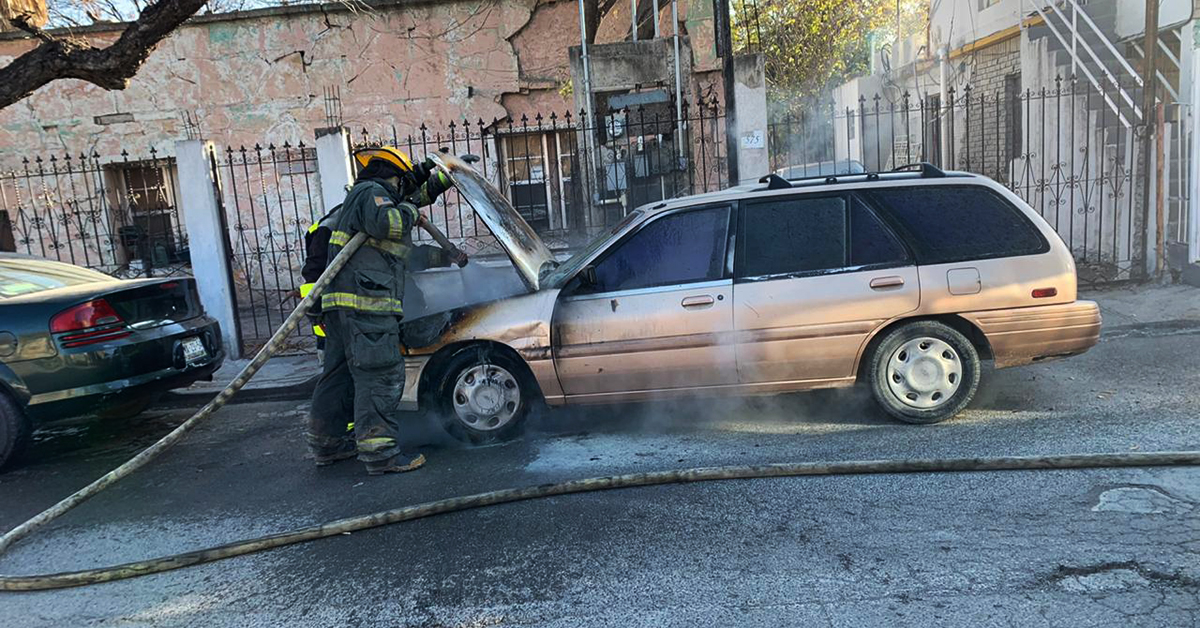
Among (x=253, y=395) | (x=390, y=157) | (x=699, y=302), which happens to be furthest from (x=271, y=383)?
(x=699, y=302)

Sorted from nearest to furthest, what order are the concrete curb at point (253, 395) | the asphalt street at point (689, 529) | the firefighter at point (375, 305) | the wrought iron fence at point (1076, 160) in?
the asphalt street at point (689, 529) → the firefighter at point (375, 305) → the concrete curb at point (253, 395) → the wrought iron fence at point (1076, 160)

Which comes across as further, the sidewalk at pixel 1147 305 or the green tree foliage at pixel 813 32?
the green tree foliage at pixel 813 32

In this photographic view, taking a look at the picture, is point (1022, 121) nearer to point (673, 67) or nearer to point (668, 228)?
point (673, 67)

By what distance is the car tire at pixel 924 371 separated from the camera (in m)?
4.90

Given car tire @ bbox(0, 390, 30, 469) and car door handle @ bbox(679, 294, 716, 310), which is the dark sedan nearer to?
car tire @ bbox(0, 390, 30, 469)

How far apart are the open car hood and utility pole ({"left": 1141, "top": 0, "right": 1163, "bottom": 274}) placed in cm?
700

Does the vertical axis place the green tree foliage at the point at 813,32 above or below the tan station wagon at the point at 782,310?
above

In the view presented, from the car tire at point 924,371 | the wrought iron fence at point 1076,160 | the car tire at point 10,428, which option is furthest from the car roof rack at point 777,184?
the car tire at point 10,428

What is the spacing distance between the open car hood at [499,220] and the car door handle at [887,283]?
81.9 inches

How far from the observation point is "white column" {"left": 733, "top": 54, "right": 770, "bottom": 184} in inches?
342

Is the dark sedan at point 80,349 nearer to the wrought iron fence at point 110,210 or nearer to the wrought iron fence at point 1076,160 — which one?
the wrought iron fence at point 1076,160

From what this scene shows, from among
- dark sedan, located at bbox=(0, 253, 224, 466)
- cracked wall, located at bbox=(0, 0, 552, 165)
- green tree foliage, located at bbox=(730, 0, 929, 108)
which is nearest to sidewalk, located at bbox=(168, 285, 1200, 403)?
dark sedan, located at bbox=(0, 253, 224, 466)

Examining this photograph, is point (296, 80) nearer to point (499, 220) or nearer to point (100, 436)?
point (100, 436)

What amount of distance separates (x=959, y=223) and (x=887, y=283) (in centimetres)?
63
